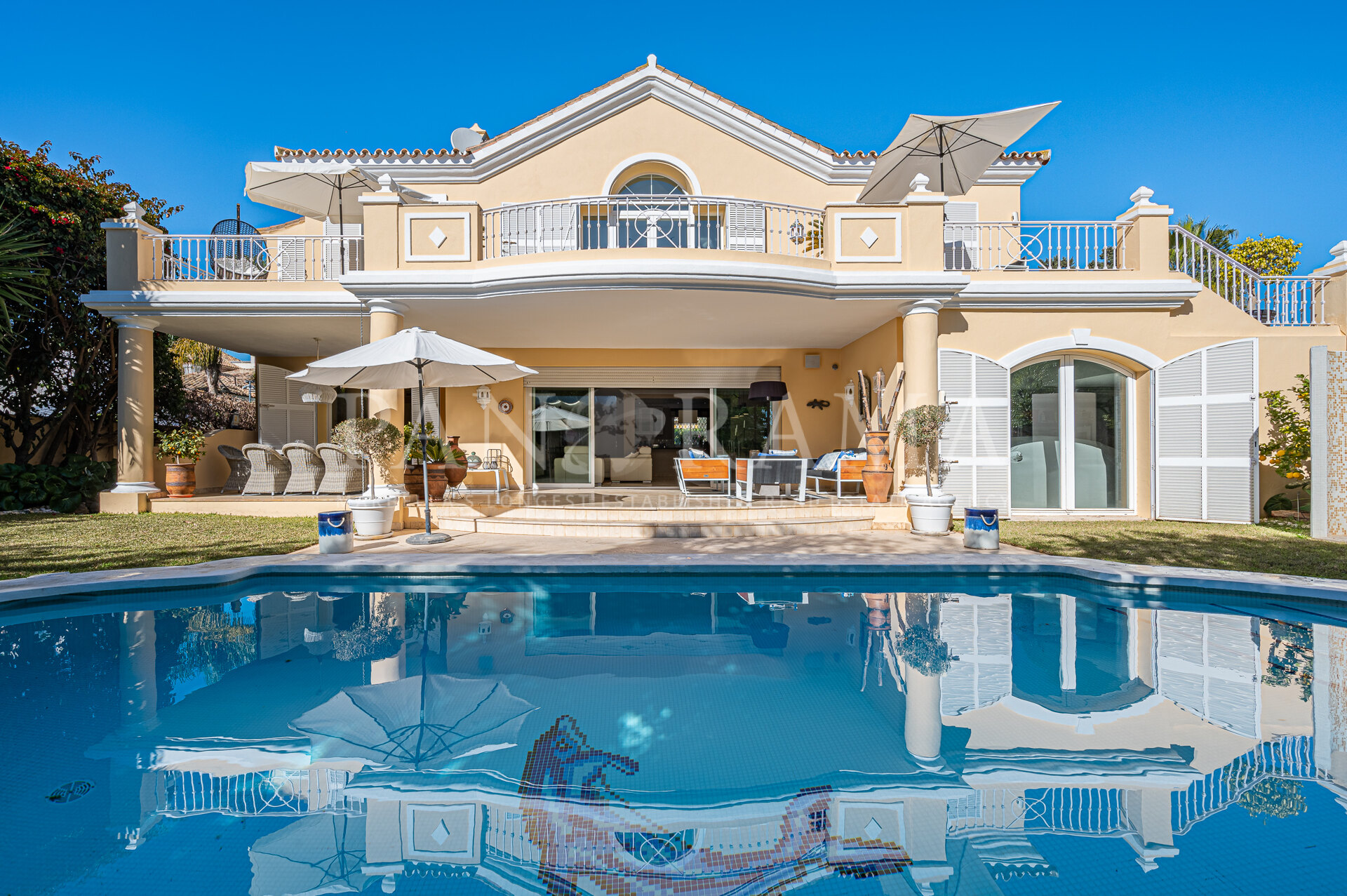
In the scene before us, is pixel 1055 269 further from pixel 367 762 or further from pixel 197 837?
pixel 197 837

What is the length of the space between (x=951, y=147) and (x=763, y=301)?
3.76m

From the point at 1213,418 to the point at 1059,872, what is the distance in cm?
979

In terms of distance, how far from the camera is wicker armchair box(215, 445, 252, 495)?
11.1 meters

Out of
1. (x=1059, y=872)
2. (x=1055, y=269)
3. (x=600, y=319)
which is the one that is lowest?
(x=1059, y=872)

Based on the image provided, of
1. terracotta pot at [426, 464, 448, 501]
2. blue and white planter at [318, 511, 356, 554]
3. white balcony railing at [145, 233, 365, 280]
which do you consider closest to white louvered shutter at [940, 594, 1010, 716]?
blue and white planter at [318, 511, 356, 554]

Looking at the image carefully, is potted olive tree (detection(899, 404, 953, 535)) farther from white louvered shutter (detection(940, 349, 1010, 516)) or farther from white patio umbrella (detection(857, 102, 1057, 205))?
white patio umbrella (detection(857, 102, 1057, 205))

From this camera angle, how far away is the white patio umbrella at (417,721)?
3.10 meters

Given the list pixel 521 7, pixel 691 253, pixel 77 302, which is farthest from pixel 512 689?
pixel 521 7

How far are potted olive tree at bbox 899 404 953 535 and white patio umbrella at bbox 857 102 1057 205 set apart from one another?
312 cm

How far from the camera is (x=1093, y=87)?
61.0 ft

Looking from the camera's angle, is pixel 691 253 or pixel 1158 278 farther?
pixel 1158 278

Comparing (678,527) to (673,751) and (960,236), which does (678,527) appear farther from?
(960,236)

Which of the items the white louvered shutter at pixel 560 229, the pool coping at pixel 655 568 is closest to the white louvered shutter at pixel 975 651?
the pool coping at pixel 655 568

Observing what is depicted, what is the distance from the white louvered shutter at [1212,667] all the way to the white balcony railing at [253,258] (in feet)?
33.8
